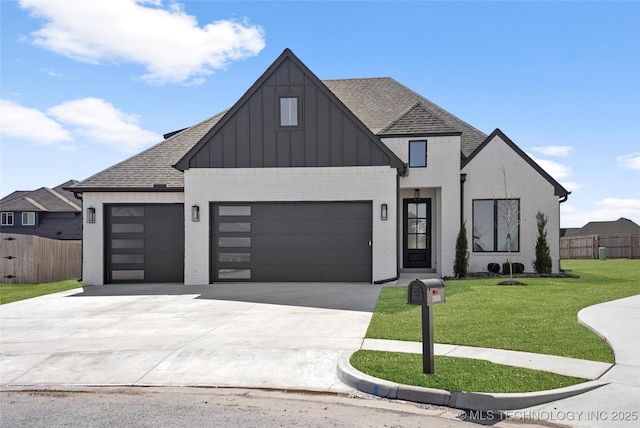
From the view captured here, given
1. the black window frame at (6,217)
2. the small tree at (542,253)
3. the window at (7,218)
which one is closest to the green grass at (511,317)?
the small tree at (542,253)

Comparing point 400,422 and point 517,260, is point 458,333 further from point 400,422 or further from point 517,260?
point 517,260

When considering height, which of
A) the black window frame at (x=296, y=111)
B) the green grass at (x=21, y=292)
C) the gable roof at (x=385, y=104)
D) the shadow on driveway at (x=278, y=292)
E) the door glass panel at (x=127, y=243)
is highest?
the gable roof at (x=385, y=104)

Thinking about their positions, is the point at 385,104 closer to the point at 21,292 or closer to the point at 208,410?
the point at 21,292

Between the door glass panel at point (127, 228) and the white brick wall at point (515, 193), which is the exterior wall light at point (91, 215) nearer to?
the door glass panel at point (127, 228)

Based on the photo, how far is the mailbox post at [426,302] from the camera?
6430 millimetres

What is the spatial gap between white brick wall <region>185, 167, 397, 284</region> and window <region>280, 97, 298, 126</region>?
151 centimetres

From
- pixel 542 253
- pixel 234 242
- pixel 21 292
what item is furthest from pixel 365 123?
pixel 21 292

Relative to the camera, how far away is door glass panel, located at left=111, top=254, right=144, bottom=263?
18000mm

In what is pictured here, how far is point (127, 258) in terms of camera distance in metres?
18.1

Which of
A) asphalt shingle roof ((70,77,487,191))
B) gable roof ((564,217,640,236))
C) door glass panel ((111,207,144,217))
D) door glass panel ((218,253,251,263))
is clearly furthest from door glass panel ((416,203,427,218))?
gable roof ((564,217,640,236))

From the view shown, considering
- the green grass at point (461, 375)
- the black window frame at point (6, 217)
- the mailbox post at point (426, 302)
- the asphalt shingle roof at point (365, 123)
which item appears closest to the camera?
the green grass at point (461, 375)

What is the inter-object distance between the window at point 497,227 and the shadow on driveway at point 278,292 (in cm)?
548

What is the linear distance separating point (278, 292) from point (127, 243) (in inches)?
243

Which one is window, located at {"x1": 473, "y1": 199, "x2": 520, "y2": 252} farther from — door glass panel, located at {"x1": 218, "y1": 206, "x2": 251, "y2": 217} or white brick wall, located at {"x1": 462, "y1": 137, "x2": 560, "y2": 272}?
door glass panel, located at {"x1": 218, "y1": 206, "x2": 251, "y2": 217}
